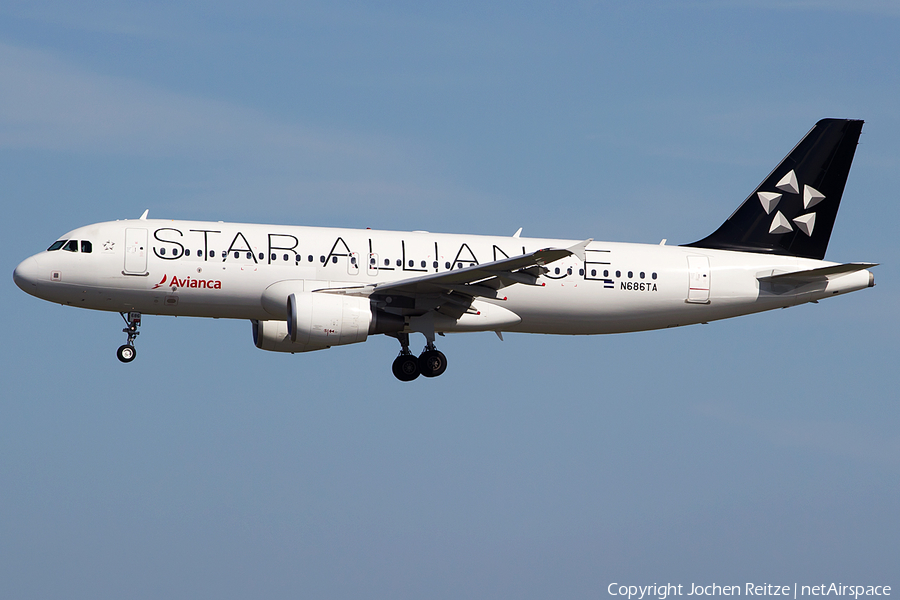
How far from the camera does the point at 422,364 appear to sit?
3544 centimetres

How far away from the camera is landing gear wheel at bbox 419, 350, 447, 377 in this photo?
3534 centimetres

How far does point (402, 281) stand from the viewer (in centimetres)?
3334

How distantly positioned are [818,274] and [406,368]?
1344 cm

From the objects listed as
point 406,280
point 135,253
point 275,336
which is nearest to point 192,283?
point 135,253

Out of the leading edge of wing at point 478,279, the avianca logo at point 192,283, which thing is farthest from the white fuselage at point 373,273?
the leading edge of wing at point 478,279

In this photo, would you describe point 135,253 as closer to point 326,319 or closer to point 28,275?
point 28,275

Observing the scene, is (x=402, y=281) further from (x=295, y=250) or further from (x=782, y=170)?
(x=782, y=170)

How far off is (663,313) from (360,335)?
33.2ft

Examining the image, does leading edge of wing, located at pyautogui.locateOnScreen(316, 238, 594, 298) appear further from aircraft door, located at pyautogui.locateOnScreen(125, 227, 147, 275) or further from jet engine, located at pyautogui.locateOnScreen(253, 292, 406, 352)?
aircraft door, located at pyautogui.locateOnScreen(125, 227, 147, 275)

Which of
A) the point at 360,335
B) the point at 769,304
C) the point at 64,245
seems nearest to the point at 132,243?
the point at 64,245

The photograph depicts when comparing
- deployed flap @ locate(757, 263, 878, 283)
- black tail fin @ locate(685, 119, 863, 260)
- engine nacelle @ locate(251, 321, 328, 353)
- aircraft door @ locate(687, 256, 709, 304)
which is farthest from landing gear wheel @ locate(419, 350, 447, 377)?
deployed flap @ locate(757, 263, 878, 283)

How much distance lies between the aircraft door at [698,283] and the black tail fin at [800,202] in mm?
1891

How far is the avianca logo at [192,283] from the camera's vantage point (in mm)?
33406

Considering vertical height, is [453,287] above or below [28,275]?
below
